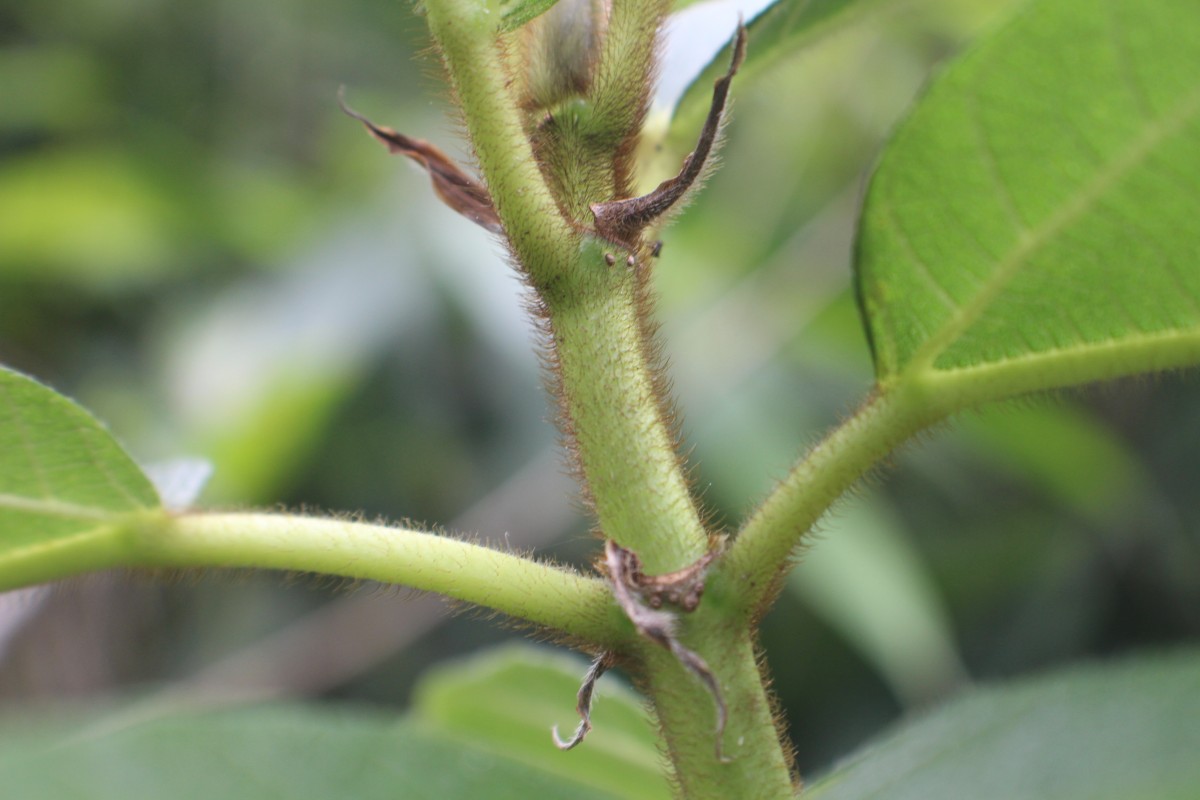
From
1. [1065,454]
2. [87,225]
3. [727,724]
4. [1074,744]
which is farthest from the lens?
[87,225]

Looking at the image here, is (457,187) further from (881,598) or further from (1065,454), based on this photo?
(1065,454)

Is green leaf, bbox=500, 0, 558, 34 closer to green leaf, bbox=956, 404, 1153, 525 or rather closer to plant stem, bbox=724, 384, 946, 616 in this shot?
plant stem, bbox=724, 384, 946, 616

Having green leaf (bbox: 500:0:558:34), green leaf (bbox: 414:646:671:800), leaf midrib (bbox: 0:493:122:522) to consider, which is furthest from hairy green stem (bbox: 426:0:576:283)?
→ green leaf (bbox: 414:646:671:800)

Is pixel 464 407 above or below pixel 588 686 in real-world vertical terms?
below

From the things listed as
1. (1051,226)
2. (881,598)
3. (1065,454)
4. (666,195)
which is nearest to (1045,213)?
(1051,226)

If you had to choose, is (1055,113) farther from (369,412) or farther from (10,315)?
(10,315)
